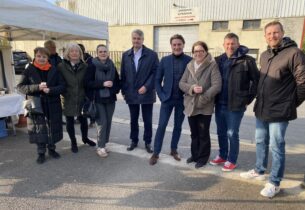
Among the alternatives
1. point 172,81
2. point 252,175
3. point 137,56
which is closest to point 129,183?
point 172,81

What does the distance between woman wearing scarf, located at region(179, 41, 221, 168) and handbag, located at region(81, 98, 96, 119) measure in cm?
141

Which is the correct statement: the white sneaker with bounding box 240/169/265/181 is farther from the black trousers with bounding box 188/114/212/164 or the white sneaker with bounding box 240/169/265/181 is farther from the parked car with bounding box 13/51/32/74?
the parked car with bounding box 13/51/32/74

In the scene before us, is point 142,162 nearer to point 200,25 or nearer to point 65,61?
point 65,61

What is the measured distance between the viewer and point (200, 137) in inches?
142

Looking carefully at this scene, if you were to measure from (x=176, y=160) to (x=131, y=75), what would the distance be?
4.92ft

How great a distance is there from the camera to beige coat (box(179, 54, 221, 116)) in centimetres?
328

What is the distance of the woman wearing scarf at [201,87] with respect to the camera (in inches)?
130

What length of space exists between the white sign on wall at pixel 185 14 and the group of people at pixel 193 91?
17.2m

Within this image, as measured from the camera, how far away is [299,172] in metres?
3.61

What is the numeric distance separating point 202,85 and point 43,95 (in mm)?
2313

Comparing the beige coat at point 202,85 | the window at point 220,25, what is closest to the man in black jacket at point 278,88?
the beige coat at point 202,85

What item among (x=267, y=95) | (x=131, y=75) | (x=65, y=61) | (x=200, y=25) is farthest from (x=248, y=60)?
(x=200, y=25)

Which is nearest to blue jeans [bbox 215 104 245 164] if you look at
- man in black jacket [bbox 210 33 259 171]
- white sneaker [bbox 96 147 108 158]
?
man in black jacket [bbox 210 33 259 171]

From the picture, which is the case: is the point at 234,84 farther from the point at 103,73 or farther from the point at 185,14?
the point at 185,14
